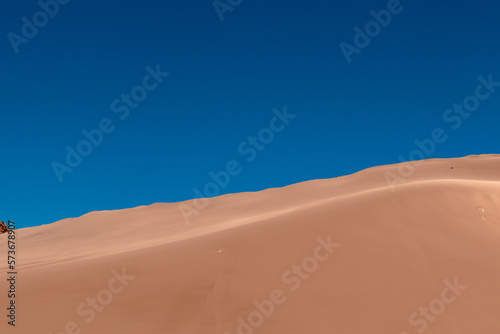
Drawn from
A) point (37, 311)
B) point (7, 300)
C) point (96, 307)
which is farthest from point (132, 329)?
point (7, 300)

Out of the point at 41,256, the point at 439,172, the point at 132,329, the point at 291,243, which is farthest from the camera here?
the point at 439,172

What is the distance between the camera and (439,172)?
1520 cm

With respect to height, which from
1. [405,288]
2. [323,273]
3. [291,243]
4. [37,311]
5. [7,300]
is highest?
[7,300]

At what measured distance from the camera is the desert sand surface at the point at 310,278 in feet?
17.8

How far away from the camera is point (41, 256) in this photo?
11375 mm

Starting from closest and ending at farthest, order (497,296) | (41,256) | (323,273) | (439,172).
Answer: (497,296) < (323,273) < (41,256) < (439,172)

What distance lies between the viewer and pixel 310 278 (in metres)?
6.20

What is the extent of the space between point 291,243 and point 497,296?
2939 millimetres

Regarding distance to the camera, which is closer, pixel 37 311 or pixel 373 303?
pixel 373 303

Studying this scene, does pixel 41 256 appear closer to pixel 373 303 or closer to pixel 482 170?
pixel 373 303

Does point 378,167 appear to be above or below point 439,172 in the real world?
above

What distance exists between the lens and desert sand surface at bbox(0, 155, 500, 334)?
541 centimetres

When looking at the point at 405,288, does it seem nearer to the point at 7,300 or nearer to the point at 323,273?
the point at 323,273

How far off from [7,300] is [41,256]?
5.27 metres
